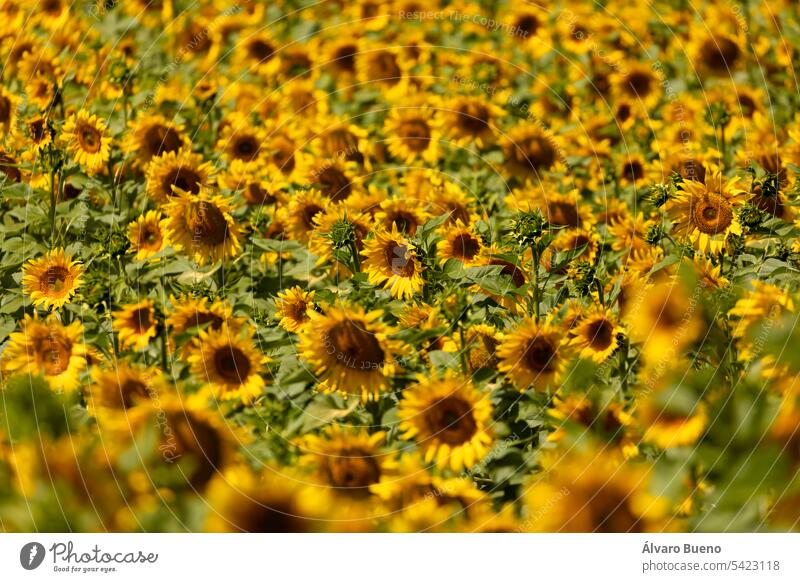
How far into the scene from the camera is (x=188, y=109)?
308 cm

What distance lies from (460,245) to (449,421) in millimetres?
635

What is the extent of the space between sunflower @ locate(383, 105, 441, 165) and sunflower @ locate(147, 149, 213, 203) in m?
0.72

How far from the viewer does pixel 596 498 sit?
1.44 meters

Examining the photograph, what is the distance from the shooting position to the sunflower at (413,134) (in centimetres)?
287

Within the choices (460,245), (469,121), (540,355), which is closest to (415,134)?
(469,121)

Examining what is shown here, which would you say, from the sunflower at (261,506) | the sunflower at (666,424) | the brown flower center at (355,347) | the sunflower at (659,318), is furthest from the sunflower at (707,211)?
the sunflower at (261,506)

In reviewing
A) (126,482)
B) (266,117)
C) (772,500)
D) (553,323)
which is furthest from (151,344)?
(772,500)

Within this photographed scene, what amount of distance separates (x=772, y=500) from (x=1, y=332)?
195 centimetres

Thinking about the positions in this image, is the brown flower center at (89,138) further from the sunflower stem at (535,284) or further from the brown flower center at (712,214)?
the brown flower center at (712,214)

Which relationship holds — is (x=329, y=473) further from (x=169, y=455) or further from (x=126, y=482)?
(x=126, y=482)

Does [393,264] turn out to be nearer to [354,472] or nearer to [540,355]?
[540,355]

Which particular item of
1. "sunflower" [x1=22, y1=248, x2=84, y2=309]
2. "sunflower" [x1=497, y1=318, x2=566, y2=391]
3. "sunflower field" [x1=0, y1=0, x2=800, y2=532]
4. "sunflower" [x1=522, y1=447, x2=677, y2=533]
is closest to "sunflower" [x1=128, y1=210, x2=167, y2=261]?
"sunflower field" [x1=0, y1=0, x2=800, y2=532]

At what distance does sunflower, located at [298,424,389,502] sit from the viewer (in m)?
1.56
